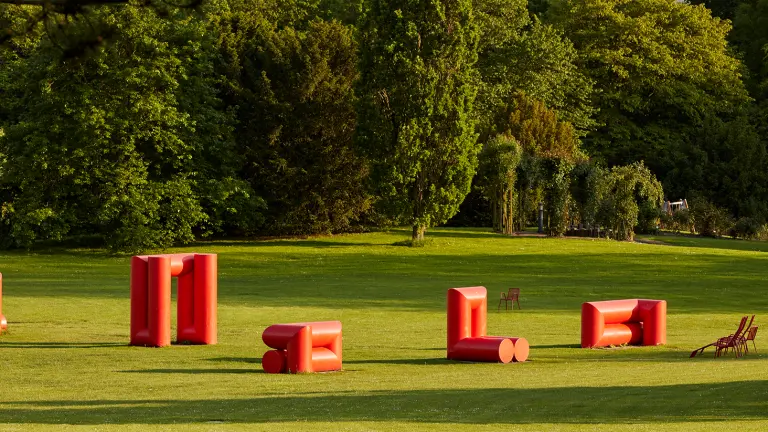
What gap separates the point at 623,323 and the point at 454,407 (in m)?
10.6

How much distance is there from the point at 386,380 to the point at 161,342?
272 inches

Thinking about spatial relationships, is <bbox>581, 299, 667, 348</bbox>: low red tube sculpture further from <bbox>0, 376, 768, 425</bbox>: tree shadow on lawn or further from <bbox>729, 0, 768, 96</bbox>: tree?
<bbox>729, 0, 768, 96</bbox>: tree

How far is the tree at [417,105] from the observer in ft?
182

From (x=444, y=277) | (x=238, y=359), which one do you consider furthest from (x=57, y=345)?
(x=444, y=277)

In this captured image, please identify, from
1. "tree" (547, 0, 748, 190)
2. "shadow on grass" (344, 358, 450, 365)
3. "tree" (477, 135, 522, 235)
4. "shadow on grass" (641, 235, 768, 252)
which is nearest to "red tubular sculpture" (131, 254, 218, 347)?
"shadow on grass" (344, 358, 450, 365)

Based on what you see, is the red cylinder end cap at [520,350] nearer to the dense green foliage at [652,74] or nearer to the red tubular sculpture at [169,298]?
the red tubular sculpture at [169,298]

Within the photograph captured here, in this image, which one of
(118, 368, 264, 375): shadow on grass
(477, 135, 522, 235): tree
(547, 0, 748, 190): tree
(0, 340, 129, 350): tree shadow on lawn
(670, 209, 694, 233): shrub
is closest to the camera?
(118, 368, 264, 375): shadow on grass

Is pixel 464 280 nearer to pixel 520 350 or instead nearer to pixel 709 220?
pixel 520 350

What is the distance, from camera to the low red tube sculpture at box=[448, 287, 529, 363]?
77.4 ft

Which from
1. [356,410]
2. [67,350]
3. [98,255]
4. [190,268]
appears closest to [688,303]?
[190,268]

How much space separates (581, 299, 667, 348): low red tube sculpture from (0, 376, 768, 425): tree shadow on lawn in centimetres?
699

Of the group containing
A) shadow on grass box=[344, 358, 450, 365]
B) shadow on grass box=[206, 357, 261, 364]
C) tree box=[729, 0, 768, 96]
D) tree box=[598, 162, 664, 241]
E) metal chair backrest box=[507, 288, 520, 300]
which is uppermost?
tree box=[729, 0, 768, 96]

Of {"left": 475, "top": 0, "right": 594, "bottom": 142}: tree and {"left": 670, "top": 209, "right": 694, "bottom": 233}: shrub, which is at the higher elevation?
{"left": 475, "top": 0, "right": 594, "bottom": 142}: tree

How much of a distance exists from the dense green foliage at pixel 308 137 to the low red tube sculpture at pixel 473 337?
25790mm
